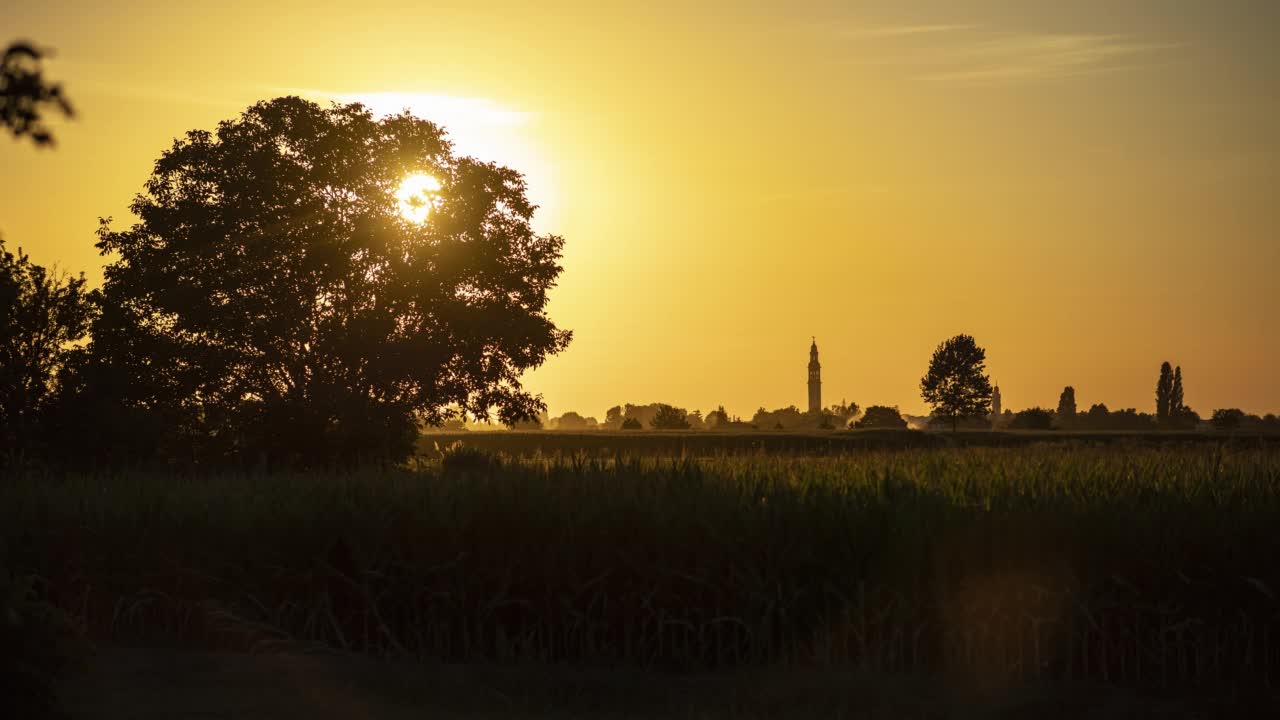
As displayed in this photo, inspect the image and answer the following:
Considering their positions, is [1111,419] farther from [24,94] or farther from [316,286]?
[24,94]

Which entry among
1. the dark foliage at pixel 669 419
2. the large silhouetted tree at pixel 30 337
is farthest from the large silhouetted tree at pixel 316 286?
the dark foliage at pixel 669 419

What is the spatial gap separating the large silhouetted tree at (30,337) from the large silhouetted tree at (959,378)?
75.5 metres

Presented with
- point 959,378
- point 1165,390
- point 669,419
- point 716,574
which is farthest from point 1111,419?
point 716,574

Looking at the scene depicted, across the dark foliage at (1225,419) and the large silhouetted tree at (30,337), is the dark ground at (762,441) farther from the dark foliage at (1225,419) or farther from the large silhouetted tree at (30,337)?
the dark foliage at (1225,419)

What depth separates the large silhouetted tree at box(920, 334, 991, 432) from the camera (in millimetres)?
99250

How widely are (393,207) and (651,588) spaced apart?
26491mm

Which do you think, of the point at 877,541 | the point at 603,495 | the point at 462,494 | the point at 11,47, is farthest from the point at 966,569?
the point at 11,47

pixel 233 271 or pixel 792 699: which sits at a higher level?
pixel 233 271

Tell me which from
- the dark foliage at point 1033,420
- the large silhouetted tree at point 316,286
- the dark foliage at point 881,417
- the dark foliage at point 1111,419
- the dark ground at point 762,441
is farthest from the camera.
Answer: the dark foliage at point 1111,419

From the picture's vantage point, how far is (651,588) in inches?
535

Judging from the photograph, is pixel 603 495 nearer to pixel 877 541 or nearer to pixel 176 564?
pixel 877 541

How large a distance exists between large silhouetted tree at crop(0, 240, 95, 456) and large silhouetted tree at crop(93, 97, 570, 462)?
106 cm

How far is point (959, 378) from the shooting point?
3915 inches

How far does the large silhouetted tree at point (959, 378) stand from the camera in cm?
9925
